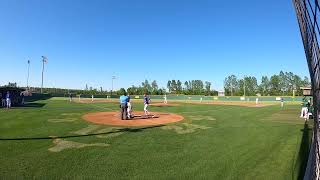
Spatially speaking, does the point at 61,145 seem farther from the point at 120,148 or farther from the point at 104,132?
the point at 104,132

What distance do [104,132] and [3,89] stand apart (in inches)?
995

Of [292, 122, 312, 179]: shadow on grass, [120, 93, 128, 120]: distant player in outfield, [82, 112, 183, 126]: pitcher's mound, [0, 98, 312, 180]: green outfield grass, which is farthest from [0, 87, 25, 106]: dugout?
[292, 122, 312, 179]: shadow on grass

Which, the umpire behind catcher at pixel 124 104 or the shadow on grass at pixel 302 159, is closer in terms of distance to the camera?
the shadow on grass at pixel 302 159

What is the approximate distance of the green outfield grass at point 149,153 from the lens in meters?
8.34

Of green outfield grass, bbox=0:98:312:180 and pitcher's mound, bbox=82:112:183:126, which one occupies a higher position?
pitcher's mound, bbox=82:112:183:126

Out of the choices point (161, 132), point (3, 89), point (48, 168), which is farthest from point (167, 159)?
point (3, 89)

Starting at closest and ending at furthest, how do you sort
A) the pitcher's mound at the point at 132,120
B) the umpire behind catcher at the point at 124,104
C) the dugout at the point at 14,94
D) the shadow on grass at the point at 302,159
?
1. the shadow on grass at the point at 302,159
2. the pitcher's mound at the point at 132,120
3. the umpire behind catcher at the point at 124,104
4. the dugout at the point at 14,94

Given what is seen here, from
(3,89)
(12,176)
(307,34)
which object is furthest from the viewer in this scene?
(3,89)

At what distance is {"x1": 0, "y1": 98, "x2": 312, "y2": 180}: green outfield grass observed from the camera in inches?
328

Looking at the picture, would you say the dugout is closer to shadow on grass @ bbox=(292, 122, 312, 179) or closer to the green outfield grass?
the green outfield grass

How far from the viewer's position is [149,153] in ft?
35.2

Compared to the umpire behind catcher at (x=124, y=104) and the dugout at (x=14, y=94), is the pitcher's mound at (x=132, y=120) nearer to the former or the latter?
the umpire behind catcher at (x=124, y=104)

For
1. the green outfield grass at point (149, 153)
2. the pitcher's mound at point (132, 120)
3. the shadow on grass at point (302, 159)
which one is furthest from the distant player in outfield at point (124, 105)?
the shadow on grass at point (302, 159)

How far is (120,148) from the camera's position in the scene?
37.5ft
